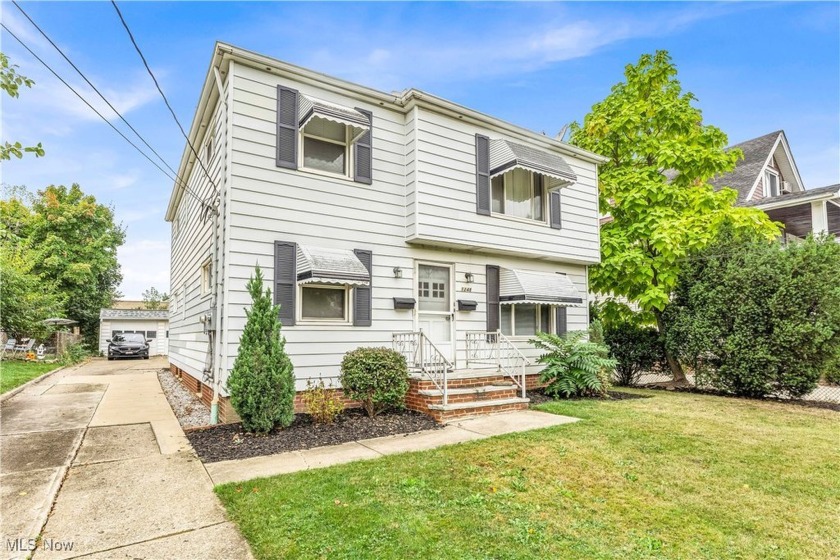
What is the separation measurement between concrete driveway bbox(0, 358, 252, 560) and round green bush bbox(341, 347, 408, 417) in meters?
2.34

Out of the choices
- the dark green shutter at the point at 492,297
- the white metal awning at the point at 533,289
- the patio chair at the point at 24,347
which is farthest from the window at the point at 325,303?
the patio chair at the point at 24,347

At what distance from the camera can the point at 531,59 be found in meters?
11.3

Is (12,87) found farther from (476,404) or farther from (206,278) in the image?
(476,404)

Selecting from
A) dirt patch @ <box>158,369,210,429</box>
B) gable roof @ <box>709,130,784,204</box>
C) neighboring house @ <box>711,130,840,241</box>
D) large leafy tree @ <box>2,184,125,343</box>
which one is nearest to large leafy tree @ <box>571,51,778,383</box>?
neighboring house @ <box>711,130,840,241</box>

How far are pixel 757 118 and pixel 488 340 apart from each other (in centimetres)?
1719

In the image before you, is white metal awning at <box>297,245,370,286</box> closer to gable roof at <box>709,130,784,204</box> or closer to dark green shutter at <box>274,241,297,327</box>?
dark green shutter at <box>274,241,297,327</box>

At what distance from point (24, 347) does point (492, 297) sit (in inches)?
926

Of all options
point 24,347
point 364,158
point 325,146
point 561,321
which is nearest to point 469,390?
point 561,321

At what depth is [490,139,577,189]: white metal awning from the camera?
923 centimetres

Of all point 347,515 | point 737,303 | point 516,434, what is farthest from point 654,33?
point 347,515

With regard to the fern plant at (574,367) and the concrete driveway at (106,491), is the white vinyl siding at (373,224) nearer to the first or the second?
the fern plant at (574,367)

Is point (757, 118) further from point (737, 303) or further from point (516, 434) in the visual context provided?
point (516, 434)

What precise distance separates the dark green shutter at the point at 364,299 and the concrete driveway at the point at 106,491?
313 cm

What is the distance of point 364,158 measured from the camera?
8.34m
